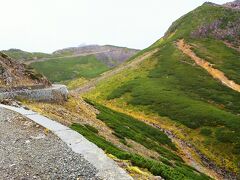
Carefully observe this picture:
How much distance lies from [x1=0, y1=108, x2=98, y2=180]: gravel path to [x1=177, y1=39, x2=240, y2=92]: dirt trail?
78.9 metres

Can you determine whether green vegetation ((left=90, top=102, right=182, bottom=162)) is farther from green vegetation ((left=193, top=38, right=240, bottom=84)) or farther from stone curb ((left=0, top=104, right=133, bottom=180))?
green vegetation ((left=193, top=38, right=240, bottom=84))

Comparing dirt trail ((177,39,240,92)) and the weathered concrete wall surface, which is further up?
the weathered concrete wall surface

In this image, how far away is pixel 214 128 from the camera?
74.4 m

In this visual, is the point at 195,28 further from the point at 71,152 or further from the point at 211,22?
the point at 71,152

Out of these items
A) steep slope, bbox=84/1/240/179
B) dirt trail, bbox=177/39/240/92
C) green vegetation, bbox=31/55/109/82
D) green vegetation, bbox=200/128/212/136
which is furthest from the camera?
green vegetation, bbox=31/55/109/82

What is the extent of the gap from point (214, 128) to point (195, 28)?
7976 cm

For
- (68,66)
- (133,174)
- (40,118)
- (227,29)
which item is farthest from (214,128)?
(68,66)

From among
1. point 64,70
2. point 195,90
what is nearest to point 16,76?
point 195,90

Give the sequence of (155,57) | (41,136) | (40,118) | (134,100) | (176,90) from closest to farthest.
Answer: (41,136)
(40,118)
(134,100)
(176,90)
(155,57)

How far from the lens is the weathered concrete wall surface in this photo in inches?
1604

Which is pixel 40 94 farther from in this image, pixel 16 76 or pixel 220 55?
pixel 220 55

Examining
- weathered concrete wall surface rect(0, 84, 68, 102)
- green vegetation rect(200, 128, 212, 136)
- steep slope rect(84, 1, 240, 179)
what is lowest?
green vegetation rect(200, 128, 212, 136)

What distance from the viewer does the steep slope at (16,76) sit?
4425 centimetres

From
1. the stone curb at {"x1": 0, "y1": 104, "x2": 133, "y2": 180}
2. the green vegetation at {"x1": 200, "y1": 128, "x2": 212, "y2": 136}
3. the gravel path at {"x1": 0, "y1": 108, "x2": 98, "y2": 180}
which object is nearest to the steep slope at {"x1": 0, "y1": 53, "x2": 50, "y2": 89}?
the stone curb at {"x1": 0, "y1": 104, "x2": 133, "y2": 180}
